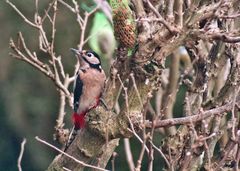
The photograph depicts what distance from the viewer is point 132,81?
4805mm

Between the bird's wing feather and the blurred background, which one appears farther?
the blurred background

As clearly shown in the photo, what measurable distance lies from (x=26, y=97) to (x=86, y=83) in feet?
29.1

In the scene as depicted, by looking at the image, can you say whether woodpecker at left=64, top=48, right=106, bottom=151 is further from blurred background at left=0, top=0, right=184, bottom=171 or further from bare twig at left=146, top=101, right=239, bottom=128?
blurred background at left=0, top=0, right=184, bottom=171

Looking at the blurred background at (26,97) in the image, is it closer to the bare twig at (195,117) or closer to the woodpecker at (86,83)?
the woodpecker at (86,83)

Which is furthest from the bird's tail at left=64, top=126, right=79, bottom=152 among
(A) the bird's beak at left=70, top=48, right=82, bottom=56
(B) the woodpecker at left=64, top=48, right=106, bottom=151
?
(A) the bird's beak at left=70, top=48, right=82, bottom=56

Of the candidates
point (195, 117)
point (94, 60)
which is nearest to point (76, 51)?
point (94, 60)

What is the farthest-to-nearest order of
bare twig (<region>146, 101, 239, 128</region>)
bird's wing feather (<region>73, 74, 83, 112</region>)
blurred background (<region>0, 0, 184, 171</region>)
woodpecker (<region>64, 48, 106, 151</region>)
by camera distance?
blurred background (<region>0, 0, 184, 171</region>)
bird's wing feather (<region>73, 74, 83, 112</region>)
woodpecker (<region>64, 48, 106, 151</region>)
bare twig (<region>146, 101, 239, 128</region>)

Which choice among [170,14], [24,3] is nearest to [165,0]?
[170,14]

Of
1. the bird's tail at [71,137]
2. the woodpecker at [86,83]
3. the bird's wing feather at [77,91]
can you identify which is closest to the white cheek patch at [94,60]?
the woodpecker at [86,83]

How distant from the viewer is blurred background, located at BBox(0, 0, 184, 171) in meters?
14.3

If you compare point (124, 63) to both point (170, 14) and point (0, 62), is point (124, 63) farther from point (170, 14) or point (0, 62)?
point (0, 62)

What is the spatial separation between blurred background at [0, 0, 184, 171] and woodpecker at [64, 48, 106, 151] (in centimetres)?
770

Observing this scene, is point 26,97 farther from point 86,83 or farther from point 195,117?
point 195,117

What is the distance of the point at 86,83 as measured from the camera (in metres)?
6.30
